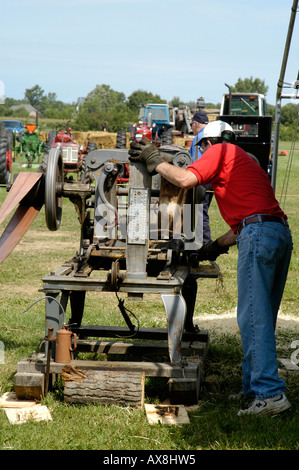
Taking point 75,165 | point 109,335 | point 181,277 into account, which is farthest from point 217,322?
point 75,165

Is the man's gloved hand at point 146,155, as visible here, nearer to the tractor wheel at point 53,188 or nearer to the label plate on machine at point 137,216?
the label plate on machine at point 137,216

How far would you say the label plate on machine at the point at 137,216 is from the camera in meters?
4.38

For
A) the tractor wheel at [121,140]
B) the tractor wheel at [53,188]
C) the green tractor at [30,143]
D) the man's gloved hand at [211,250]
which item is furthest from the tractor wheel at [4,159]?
the man's gloved hand at [211,250]

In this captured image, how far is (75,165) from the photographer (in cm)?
2084

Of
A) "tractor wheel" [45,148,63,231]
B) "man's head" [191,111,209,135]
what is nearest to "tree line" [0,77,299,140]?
"man's head" [191,111,209,135]

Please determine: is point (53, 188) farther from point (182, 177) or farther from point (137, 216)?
point (182, 177)

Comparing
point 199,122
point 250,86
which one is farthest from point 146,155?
point 250,86

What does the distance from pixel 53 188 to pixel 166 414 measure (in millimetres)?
1750

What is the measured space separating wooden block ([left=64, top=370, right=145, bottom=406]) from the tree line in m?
21.9

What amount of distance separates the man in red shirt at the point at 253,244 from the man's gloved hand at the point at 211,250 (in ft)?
1.77

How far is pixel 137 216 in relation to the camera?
14.4 ft

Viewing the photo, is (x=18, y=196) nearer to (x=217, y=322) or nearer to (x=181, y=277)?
(x=181, y=277)

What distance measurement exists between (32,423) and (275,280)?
70.8 inches

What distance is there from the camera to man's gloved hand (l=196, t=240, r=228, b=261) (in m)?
4.76
